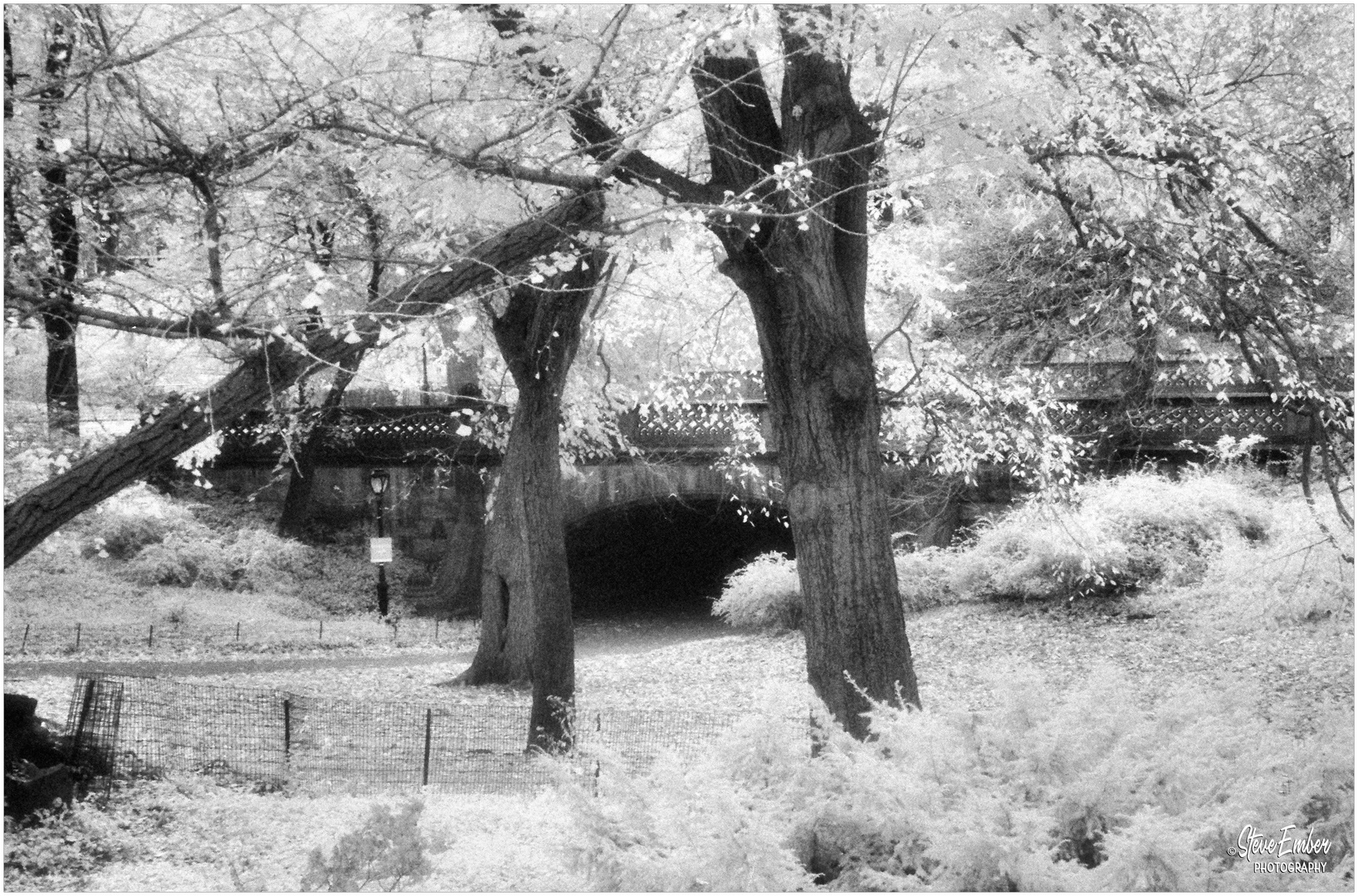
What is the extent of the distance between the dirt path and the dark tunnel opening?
141 centimetres

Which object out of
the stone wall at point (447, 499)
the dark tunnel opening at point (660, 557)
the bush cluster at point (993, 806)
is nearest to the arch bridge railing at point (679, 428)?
the stone wall at point (447, 499)

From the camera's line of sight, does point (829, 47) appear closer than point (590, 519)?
Yes

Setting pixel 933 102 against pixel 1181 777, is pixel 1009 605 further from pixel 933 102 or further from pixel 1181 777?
pixel 1181 777

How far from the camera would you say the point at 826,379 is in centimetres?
584

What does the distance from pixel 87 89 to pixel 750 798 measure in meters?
4.07

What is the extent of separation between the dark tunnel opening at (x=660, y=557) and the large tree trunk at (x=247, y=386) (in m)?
16.1

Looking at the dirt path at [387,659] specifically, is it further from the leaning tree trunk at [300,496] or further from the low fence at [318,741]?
the leaning tree trunk at [300,496]

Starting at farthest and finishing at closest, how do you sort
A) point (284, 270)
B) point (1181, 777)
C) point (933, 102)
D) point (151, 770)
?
1. point (151, 770)
2. point (933, 102)
3. point (284, 270)
4. point (1181, 777)

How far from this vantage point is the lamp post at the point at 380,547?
706 inches

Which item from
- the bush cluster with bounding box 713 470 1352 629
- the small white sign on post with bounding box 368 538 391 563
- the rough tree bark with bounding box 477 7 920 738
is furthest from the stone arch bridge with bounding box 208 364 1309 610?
the rough tree bark with bounding box 477 7 920 738

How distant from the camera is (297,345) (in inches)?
185

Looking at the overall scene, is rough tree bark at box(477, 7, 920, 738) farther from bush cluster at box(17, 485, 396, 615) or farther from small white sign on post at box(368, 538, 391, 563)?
bush cluster at box(17, 485, 396, 615)

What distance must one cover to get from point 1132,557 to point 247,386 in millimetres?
10655

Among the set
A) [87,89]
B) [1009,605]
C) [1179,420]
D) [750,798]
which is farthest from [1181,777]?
[1179,420]
